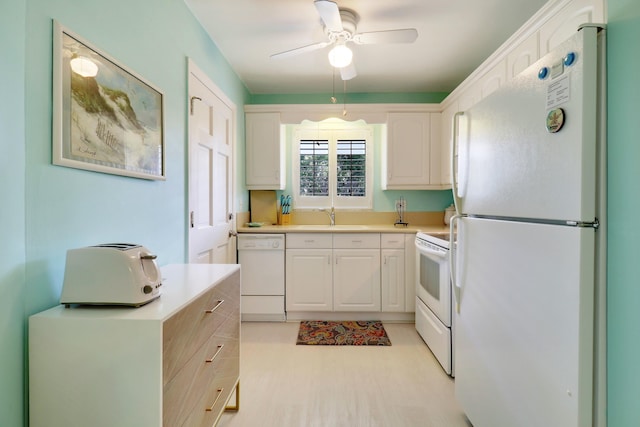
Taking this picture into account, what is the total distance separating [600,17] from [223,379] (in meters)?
2.37

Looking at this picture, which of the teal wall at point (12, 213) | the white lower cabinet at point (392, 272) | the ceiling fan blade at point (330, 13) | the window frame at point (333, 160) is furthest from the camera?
the window frame at point (333, 160)

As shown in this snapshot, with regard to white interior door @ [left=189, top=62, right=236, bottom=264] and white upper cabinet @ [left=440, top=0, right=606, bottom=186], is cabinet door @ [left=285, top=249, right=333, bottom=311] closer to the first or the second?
white interior door @ [left=189, top=62, right=236, bottom=264]

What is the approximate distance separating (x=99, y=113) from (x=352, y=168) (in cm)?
292

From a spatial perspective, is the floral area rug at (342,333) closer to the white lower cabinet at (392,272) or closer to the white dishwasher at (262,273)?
the white lower cabinet at (392,272)

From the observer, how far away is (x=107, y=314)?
1.01 metres

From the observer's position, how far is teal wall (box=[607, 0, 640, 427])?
0.91 m

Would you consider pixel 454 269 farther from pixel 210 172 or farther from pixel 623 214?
pixel 210 172

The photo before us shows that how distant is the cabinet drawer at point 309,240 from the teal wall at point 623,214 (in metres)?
2.36

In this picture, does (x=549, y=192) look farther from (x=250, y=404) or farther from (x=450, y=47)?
(x=450, y=47)

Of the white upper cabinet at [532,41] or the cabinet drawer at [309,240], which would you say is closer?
the white upper cabinet at [532,41]

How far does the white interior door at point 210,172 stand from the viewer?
7.25 feet

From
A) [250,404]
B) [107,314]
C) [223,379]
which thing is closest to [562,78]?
[107,314]

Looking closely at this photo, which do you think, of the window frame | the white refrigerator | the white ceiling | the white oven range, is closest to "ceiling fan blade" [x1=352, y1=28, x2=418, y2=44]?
the white ceiling

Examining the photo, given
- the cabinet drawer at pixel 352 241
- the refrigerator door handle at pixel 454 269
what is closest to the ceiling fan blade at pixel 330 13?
the refrigerator door handle at pixel 454 269
